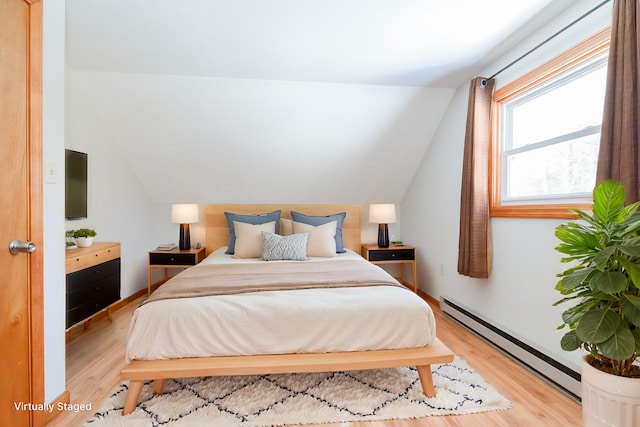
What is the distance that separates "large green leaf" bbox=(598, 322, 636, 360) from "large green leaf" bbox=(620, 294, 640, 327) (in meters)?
0.04

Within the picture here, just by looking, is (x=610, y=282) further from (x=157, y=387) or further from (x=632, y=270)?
(x=157, y=387)

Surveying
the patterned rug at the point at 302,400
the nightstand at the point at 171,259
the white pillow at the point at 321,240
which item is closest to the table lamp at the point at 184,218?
the nightstand at the point at 171,259

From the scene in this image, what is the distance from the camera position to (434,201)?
350cm

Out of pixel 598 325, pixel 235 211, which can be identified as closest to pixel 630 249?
pixel 598 325

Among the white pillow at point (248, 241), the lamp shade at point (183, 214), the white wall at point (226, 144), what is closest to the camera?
the white wall at point (226, 144)

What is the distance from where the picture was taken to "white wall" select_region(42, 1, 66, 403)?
1.57m

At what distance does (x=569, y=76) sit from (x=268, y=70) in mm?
2227

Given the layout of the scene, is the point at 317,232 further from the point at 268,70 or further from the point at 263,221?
the point at 268,70

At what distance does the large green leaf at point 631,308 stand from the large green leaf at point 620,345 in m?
0.04

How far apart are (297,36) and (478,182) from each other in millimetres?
1797

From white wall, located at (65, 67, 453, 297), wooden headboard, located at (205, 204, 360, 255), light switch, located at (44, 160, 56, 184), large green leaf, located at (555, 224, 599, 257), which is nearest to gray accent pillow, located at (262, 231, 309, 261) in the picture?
wooden headboard, located at (205, 204, 360, 255)

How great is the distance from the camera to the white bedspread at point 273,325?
1708 mm

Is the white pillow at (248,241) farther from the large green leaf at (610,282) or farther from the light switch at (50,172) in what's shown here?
→ the large green leaf at (610,282)

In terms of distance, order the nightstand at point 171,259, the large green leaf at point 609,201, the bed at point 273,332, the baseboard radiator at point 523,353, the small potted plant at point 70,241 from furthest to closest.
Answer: the nightstand at point 171,259 → the small potted plant at point 70,241 → the baseboard radiator at point 523,353 → the bed at point 273,332 → the large green leaf at point 609,201
